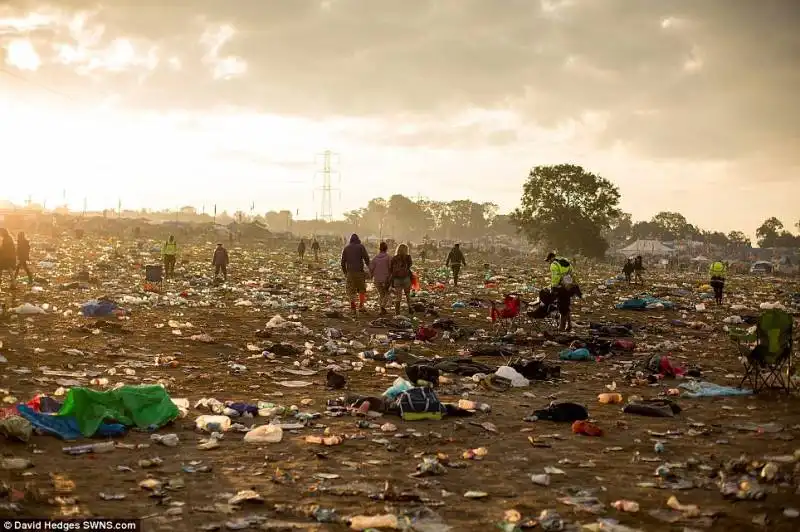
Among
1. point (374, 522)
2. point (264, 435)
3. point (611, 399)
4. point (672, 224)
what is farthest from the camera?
point (672, 224)

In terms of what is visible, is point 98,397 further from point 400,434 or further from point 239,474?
point 400,434

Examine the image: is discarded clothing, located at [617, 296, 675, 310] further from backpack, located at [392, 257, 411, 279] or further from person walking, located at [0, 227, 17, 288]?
person walking, located at [0, 227, 17, 288]

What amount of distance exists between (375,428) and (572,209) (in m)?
44.5

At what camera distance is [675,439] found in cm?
580

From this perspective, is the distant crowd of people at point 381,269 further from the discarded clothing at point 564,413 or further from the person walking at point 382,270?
the discarded clothing at point 564,413

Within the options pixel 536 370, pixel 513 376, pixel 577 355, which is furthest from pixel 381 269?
pixel 513 376

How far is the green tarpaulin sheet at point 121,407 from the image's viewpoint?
5.57 m

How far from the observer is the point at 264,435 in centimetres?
566

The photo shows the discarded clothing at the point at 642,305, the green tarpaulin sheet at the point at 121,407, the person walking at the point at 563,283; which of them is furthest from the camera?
the discarded clothing at the point at 642,305

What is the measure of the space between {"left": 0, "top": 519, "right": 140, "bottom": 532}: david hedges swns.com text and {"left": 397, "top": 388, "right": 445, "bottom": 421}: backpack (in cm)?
313

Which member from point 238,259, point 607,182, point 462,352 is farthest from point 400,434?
point 607,182

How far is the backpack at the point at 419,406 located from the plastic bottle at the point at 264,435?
1.36 m

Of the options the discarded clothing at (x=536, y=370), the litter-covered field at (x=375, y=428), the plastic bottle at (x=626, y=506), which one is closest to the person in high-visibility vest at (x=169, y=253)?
the litter-covered field at (x=375, y=428)

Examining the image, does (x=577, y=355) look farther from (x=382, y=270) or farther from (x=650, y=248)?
(x=650, y=248)
